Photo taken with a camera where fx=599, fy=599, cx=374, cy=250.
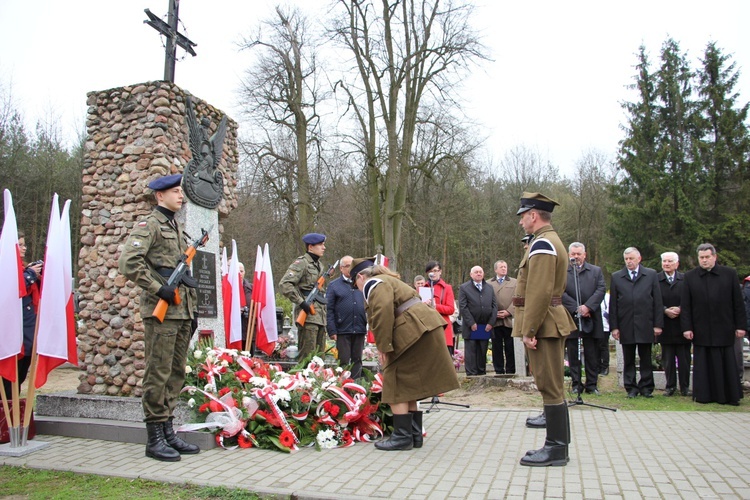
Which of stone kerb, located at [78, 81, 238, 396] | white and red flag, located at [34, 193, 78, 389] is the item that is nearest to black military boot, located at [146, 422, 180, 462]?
white and red flag, located at [34, 193, 78, 389]

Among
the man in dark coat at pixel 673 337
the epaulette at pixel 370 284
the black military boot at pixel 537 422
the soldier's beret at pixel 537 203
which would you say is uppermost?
the soldier's beret at pixel 537 203

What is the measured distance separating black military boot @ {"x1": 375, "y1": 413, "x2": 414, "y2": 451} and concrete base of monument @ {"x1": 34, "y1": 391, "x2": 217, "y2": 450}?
1.59 metres

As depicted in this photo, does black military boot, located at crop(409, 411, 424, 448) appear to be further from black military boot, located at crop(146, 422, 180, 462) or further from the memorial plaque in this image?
the memorial plaque

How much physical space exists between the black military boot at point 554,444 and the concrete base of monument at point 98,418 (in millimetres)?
2833

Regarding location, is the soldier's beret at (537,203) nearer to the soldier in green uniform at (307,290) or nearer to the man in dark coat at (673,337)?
the soldier in green uniform at (307,290)

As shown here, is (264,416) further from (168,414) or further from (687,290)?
(687,290)

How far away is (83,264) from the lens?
6965mm

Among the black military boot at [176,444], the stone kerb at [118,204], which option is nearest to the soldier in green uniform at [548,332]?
the black military boot at [176,444]

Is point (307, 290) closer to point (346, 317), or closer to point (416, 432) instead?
point (346, 317)

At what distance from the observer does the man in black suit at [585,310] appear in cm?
816

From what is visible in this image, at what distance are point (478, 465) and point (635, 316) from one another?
444cm

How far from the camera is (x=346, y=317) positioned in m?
7.86

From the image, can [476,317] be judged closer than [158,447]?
No

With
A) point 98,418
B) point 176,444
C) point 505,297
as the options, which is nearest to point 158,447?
point 176,444
